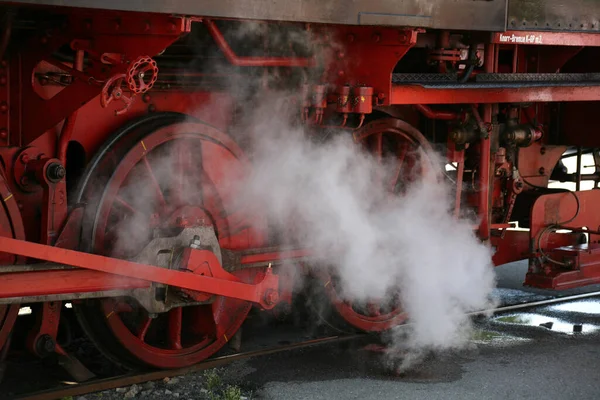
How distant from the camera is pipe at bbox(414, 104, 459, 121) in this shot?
5912 mm

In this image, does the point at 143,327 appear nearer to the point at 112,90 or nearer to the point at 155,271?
the point at 155,271

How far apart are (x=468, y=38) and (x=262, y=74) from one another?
1.50 metres

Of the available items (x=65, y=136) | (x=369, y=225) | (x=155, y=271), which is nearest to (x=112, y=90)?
(x=65, y=136)

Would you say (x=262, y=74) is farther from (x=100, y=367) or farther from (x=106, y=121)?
(x=100, y=367)

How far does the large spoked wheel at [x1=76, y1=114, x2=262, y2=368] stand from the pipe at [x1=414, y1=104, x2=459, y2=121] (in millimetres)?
1347

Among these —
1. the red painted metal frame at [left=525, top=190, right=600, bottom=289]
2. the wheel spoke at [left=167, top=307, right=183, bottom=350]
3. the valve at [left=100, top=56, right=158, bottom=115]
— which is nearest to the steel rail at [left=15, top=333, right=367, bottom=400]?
the wheel spoke at [left=167, top=307, right=183, bottom=350]

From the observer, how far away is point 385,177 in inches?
239

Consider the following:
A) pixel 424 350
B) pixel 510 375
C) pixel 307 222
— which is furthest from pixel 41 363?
pixel 510 375

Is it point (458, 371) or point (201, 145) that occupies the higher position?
point (201, 145)

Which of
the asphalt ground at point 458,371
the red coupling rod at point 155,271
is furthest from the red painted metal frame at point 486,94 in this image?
the asphalt ground at point 458,371

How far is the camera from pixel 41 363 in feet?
17.1

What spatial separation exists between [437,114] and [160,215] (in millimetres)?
2111

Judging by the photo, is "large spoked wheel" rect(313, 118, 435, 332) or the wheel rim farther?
"large spoked wheel" rect(313, 118, 435, 332)

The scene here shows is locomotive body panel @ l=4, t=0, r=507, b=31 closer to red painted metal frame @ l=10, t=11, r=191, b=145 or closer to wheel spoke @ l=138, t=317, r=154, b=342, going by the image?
red painted metal frame @ l=10, t=11, r=191, b=145
